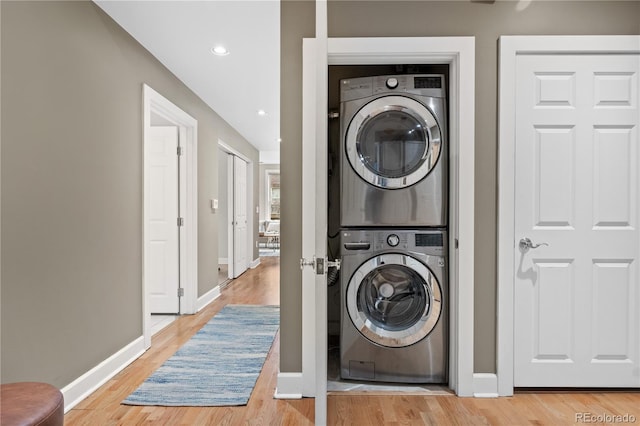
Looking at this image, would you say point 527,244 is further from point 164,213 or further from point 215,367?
point 164,213

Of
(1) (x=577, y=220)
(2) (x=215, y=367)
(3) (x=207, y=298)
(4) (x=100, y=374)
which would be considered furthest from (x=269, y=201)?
(1) (x=577, y=220)

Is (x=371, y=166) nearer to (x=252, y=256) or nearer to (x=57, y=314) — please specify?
(x=57, y=314)

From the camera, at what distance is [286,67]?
200 centimetres

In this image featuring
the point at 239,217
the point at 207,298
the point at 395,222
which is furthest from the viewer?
the point at 239,217

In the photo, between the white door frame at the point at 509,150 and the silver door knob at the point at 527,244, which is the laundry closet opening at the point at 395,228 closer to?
the white door frame at the point at 509,150

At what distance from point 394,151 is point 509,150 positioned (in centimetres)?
64

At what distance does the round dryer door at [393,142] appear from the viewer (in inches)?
82.2

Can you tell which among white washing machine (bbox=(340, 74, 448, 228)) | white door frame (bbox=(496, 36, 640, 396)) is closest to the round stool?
white washing machine (bbox=(340, 74, 448, 228))

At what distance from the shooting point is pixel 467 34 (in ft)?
6.60

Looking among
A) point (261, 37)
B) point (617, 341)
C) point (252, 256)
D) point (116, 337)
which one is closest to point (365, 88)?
point (261, 37)

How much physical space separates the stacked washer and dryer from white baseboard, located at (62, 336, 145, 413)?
1492 millimetres

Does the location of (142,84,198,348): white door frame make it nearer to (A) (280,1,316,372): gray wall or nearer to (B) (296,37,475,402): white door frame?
(A) (280,1,316,372): gray wall

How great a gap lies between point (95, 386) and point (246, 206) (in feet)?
14.2

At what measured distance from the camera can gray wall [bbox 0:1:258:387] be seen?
1.61 metres
